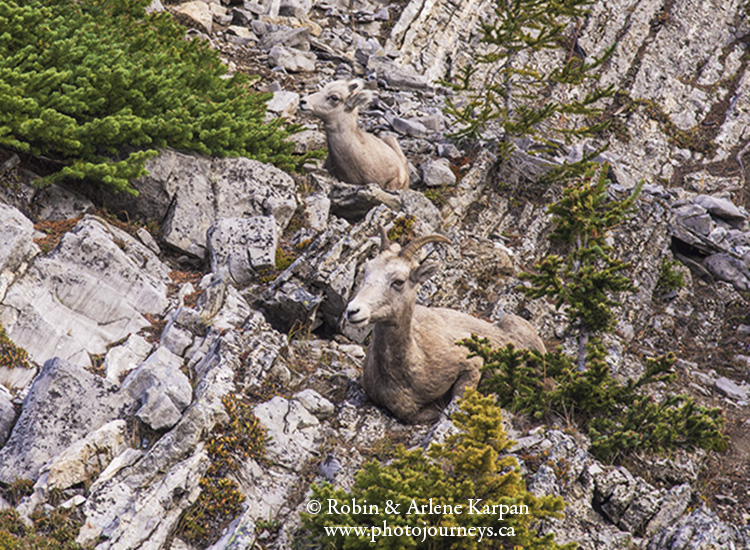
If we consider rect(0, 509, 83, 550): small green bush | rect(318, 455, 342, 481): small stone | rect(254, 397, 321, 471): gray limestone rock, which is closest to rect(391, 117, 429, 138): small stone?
rect(254, 397, 321, 471): gray limestone rock

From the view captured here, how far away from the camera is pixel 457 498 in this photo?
5.73 m

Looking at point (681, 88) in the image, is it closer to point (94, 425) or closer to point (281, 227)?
point (281, 227)

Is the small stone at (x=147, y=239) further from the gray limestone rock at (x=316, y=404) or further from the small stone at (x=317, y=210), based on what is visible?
the gray limestone rock at (x=316, y=404)

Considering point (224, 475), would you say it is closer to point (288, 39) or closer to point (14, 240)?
point (14, 240)

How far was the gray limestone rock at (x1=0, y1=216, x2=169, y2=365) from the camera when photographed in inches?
320

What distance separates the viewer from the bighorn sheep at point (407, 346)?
8.20 m

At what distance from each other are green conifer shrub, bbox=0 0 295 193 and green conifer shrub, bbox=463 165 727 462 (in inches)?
280

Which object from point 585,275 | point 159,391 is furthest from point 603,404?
point 159,391

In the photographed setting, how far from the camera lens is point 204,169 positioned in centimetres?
1258

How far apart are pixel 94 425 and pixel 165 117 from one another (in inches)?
266

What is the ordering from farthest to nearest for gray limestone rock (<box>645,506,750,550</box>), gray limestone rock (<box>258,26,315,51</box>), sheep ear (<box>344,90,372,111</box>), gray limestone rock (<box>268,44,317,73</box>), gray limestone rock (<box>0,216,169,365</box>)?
gray limestone rock (<box>258,26,315,51</box>) < gray limestone rock (<box>268,44,317,73</box>) < sheep ear (<box>344,90,372,111</box>) < gray limestone rock (<box>0,216,169,365</box>) < gray limestone rock (<box>645,506,750,550</box>)

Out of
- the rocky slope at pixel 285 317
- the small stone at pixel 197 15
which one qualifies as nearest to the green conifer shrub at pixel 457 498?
the rocky slope at pixel 285 317

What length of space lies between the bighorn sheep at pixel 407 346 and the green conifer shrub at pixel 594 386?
1.99 feet

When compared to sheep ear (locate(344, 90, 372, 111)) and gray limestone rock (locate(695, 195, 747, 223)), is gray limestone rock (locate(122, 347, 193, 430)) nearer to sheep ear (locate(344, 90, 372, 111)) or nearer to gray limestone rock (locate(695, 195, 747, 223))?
sheep ear (locate(344, 90, 372, 111))
